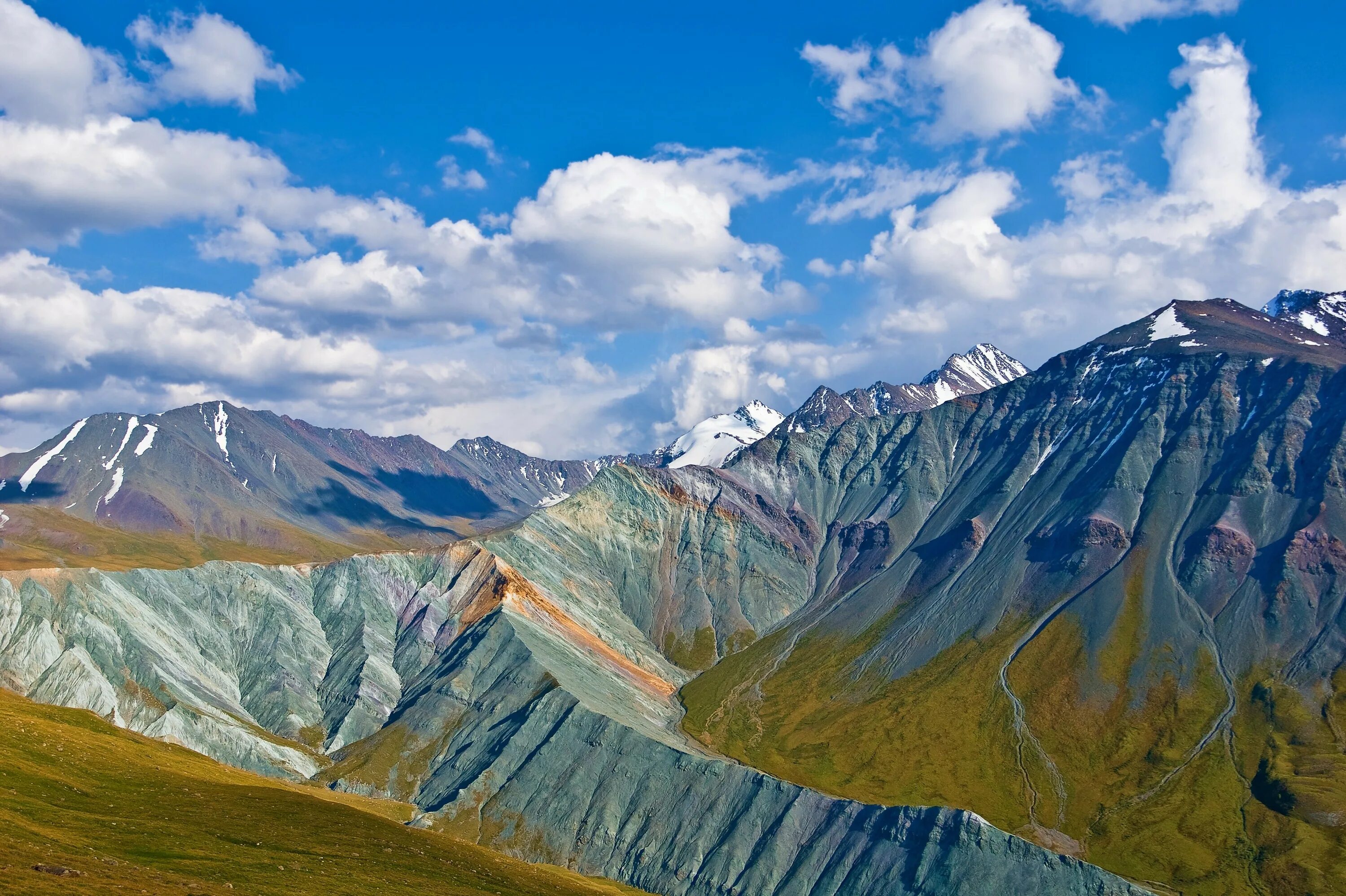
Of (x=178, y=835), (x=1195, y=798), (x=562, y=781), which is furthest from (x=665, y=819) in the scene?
(x=178, y=835)

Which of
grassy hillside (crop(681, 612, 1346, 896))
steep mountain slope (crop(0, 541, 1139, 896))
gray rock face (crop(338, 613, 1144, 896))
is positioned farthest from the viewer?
grassy hillside (crop(681, 612, 1346, 896))

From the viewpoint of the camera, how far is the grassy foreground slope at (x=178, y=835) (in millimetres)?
58562

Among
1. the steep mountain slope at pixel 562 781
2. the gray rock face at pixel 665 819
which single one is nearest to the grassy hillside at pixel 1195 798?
the gray rock face at pixel 665 819

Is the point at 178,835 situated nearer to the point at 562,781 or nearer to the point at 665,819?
the point at 665,819

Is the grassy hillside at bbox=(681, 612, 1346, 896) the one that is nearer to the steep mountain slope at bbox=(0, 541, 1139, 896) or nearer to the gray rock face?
the gray rock face

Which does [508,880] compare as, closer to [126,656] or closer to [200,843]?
[200,843]

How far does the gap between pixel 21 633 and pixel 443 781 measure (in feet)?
259

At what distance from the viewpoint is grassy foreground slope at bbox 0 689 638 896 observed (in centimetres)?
5856

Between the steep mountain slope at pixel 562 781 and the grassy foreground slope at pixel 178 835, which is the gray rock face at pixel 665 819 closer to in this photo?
the steep mountain slope at pixel 562 781

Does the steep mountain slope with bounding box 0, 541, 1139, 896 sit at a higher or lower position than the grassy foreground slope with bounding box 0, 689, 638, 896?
lower

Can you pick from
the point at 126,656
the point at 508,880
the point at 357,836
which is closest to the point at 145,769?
the point at 357,836

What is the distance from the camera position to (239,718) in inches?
7515

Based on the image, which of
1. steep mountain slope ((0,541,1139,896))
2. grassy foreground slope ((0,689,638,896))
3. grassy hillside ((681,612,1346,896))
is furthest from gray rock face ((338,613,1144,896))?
grassy foreground slope ((0,689,638,896))

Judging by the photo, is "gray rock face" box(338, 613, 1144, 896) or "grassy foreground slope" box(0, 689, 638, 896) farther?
"gray rock face" box(338, 613, 1144, 896)
